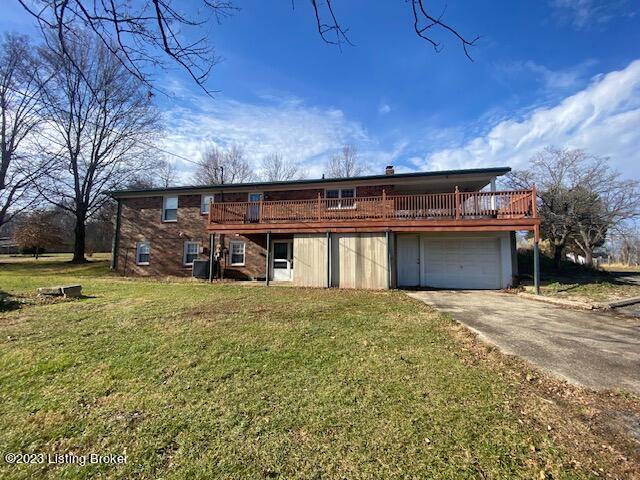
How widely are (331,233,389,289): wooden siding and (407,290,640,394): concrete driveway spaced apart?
3376 millimetres

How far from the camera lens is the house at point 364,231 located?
40.0 feet

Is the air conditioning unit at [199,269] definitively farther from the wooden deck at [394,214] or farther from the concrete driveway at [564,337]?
the concrete driveway at [564,337]

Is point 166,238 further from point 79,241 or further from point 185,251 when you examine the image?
point 79,241

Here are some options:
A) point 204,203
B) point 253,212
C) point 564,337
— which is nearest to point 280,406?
point 564,337

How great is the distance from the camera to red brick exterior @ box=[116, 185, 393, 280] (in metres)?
16.1

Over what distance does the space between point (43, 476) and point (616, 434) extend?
4502mm

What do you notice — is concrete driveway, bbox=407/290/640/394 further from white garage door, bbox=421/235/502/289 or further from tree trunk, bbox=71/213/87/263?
tree trunk, bbox=71/213/87/263

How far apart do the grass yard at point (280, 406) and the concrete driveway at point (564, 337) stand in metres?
0.65

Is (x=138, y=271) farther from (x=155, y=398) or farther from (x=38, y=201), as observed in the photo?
(x=155, y=398)

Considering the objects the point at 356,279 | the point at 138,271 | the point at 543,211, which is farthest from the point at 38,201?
the point at 543,211

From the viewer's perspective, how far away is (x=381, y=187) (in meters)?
14.9

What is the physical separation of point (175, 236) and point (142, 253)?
8.14ft

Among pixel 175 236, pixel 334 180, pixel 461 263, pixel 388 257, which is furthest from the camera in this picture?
pixel 175 236

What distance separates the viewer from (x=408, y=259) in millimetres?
14086
